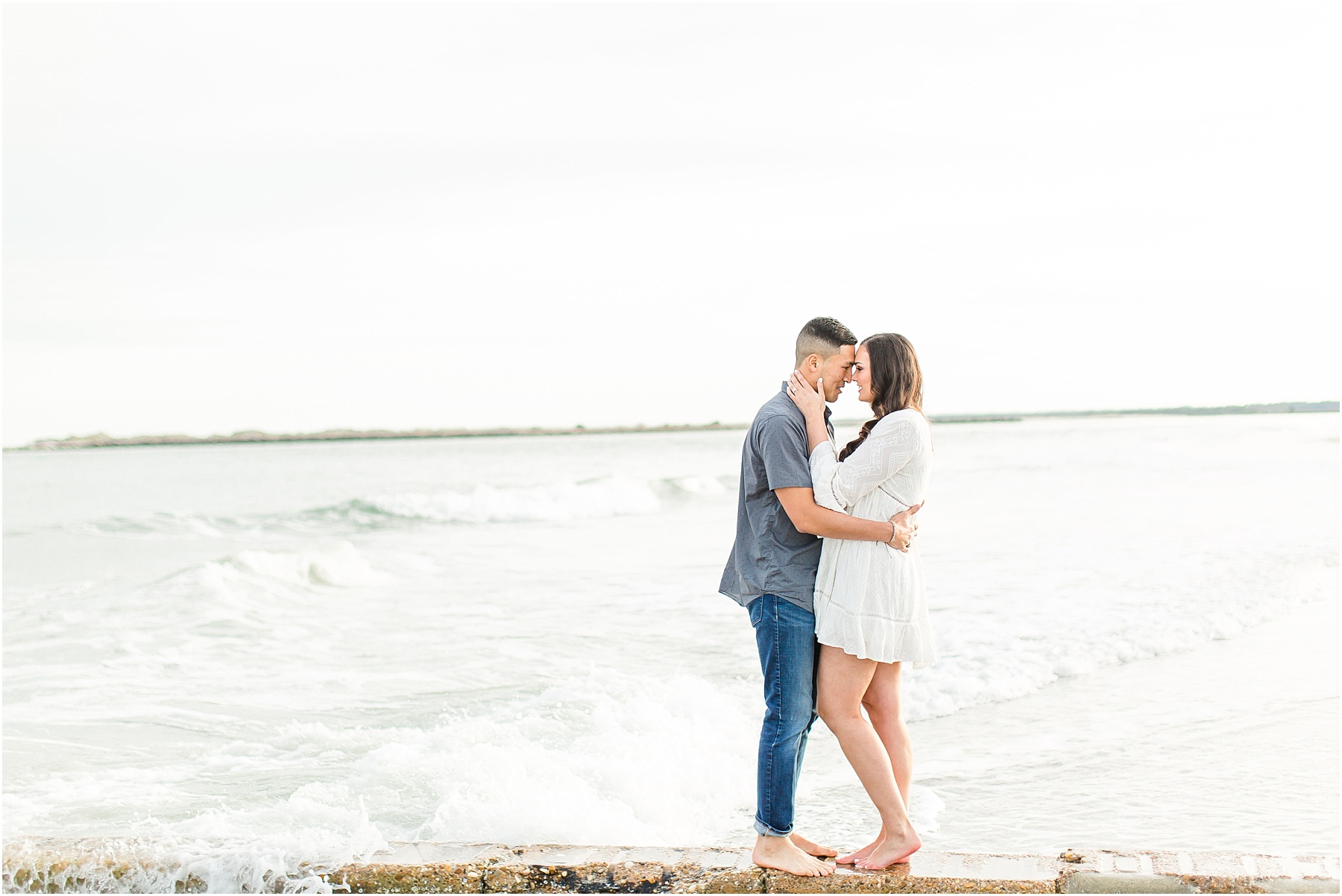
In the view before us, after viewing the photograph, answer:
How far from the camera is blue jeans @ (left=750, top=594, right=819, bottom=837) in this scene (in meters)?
3.66

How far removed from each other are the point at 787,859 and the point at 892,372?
1797 mm

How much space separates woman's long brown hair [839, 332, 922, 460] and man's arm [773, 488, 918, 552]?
0.27m

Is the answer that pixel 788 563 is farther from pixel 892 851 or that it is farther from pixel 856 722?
pixel 892 851

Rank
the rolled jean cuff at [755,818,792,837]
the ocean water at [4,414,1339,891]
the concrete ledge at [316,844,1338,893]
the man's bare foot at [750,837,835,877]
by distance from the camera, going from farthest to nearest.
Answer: the ocean water at [4,414,1339,891] < the rolled jean cuff at [755,818,792,837] < the man's bare foot at [750,837,835,877] < the concrete ledge at [316,844,1338,893]

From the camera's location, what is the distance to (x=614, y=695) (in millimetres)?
7590

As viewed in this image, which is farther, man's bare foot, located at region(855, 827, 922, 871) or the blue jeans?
the blue jeans

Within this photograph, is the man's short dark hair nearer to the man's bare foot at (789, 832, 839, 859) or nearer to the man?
the man

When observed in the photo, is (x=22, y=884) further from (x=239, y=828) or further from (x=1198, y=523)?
(x=1198, y=523)

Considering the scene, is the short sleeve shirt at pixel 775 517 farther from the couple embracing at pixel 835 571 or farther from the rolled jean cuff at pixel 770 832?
the rolled jean cuff at pixel 770 832

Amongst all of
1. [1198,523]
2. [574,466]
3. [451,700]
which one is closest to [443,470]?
[574,466]

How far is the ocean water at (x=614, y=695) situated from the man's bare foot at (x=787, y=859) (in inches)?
56.7

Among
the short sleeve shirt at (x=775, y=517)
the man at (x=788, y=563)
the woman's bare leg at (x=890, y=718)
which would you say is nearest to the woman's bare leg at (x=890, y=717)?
the woman's bare leg at (x=890, y=718)

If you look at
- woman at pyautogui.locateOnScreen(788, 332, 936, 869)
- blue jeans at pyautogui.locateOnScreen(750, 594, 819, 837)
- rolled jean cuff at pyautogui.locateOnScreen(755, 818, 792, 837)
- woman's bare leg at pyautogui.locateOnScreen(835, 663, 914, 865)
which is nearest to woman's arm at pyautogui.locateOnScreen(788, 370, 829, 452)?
woman at pyautogui.locateOnScreen(788, 332, 936, 869)

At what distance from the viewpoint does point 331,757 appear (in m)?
6.45
